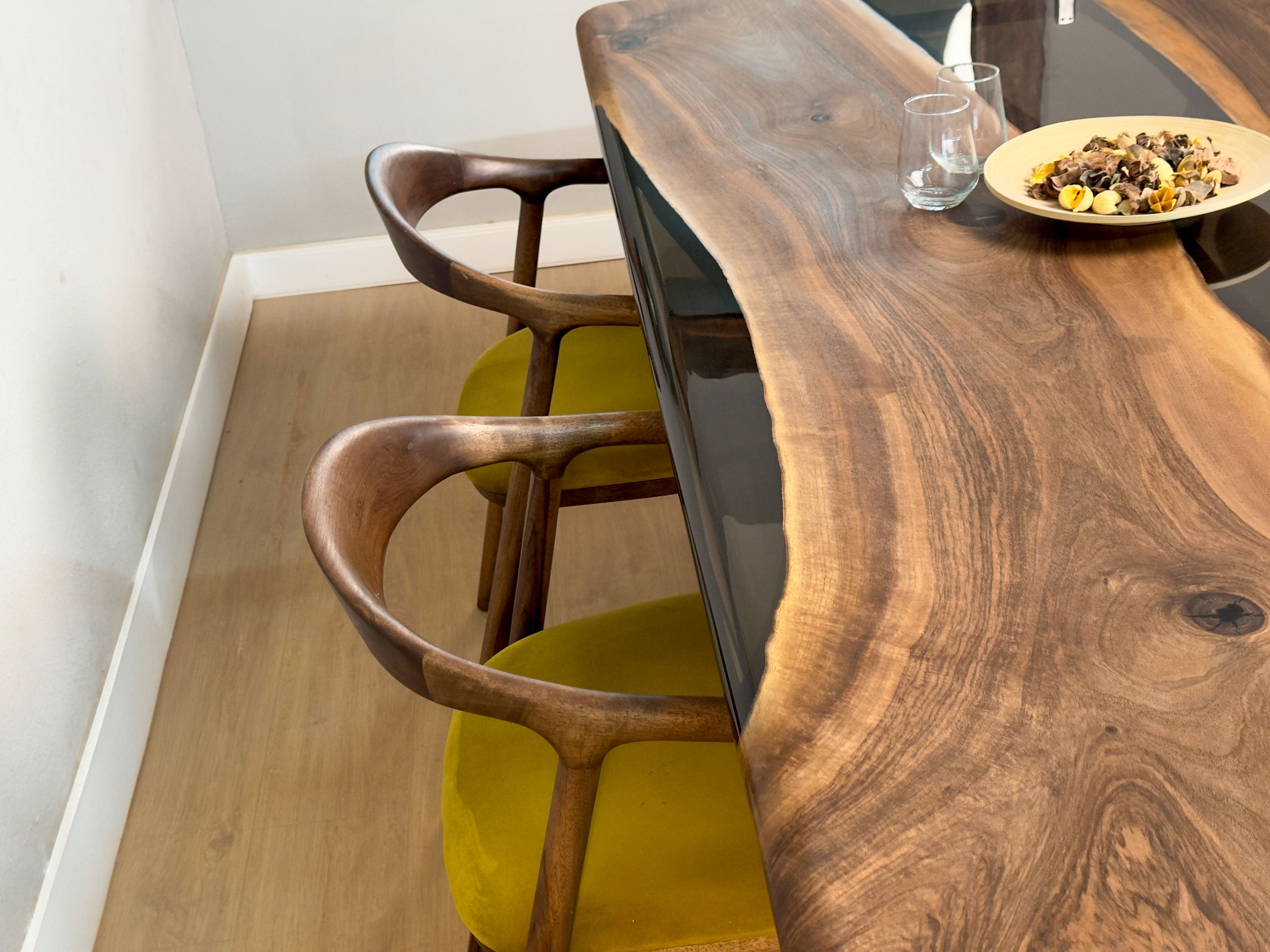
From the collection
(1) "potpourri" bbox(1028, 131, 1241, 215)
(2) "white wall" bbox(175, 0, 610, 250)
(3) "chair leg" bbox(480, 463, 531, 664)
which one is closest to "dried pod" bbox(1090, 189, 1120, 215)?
(1) "potpourri" bbox(1028, 131, 1241, 215)

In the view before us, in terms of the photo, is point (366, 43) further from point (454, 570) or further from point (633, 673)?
point (633, 673)

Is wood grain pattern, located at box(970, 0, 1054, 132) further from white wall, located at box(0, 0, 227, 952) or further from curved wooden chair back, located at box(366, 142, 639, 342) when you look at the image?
white wall, located at box(0, 0, 227, 952)

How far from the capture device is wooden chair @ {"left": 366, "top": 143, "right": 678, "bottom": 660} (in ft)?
4.47

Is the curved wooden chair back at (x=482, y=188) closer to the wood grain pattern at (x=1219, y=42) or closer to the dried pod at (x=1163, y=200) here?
the dried pod at (x=1163, y=200)

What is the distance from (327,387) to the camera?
2.63 meters

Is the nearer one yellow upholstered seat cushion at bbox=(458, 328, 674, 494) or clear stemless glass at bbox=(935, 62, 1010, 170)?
clear stemless glass at bbox=(935, 62, 1010, 170)

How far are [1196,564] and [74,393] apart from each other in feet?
5.37

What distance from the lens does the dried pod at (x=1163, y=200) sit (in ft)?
3.53

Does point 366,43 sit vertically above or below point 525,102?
above

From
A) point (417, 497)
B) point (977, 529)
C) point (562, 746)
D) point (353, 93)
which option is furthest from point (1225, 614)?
point (353, 93)

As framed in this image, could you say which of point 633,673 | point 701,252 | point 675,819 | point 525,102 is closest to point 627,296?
point 701,252

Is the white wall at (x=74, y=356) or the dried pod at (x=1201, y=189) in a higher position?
the dried pod at (x=1201, y=189)

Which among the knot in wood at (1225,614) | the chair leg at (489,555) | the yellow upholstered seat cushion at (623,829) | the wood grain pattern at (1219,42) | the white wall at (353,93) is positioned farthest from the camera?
the white wall at (353,93)

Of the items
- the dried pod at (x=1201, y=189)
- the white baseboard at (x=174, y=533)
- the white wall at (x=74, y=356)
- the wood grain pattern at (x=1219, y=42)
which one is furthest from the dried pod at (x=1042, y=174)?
the white baseboard at (x=174, y=533)
